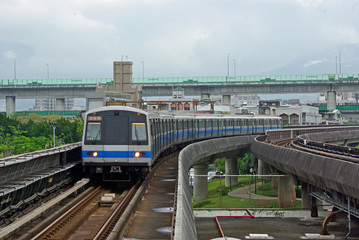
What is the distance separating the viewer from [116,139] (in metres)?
20.0

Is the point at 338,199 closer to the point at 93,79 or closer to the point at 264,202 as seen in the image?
the point at 264,202

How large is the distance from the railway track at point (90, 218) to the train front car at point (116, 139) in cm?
124

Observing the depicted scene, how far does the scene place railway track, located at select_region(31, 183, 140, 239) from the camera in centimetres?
1258

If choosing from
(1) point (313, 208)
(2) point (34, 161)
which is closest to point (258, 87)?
(1) point (313, 208)

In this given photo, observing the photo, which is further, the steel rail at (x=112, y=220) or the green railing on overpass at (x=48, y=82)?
the green railing on overpass at (x=48, y=82)

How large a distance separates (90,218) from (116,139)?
5308 millimetres

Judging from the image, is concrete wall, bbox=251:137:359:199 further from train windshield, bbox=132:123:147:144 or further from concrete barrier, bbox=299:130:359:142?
concrete barrier, bbox=299:130:359:142

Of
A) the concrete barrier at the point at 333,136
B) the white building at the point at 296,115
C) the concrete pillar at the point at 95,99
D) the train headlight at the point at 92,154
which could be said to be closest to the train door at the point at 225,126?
the concrete barrier at the point at 333,136

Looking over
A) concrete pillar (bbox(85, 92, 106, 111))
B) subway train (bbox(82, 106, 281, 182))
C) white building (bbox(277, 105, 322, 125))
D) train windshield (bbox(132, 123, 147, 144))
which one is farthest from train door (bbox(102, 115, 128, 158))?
white building (bbox(277, 105, 322, 125))

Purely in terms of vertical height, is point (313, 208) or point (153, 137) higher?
point (153, 137)

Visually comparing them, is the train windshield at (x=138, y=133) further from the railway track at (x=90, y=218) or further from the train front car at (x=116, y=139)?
the railway track at (x=90, y=218)

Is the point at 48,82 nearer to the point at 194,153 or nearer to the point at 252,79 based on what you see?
the point at 252,79

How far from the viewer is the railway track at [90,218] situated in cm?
1258

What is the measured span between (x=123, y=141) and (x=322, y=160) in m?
8.75
